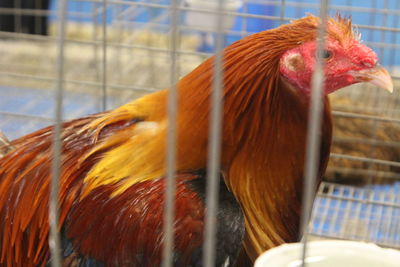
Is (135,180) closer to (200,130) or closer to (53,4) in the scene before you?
(200,130)

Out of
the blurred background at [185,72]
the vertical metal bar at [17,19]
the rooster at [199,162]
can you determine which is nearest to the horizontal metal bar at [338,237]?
the blurred background at [185,72]

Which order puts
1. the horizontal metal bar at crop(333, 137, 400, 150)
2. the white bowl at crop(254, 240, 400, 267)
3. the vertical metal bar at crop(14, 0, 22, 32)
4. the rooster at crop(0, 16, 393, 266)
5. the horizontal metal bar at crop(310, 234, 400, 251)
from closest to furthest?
the white bowl at crop(254, 240, 400, 267) → the rooster at crop(0, 16, 393, 266) → the horizontal metal bar at crop(310, 234, 400, 251) → the horizontal metal bar at crop(333, 137, 400, 150) → the vertical metal bar at crop(14, 0, 22, 32)

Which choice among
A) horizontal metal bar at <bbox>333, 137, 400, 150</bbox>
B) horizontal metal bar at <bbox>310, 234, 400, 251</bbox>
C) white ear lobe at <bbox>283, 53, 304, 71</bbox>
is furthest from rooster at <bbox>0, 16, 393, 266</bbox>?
horizontal metal bar at <bbox>333, 137, 400, 150</bbox>

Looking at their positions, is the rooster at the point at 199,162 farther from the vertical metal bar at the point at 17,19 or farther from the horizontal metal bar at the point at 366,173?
the vertical metal bar at the point at 17,19

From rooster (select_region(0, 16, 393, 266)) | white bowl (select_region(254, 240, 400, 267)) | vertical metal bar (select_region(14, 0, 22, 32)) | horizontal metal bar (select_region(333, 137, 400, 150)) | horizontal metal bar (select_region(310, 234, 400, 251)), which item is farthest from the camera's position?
vertical metal bar (select_region(14, 0, 22, 32))

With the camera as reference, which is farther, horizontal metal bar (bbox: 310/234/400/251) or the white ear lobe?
horizontal metal bar (bbox: 310/234/400/251)

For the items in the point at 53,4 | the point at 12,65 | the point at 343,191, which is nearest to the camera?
the point at 343,191

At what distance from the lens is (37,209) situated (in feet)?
4.05

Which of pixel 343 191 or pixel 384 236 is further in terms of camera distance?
pixel 343 191

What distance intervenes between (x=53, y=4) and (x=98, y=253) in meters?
2.79

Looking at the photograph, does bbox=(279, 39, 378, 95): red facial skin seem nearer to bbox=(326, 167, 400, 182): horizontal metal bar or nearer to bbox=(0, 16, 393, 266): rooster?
bbox=(0, 16, 393, 266): rooster

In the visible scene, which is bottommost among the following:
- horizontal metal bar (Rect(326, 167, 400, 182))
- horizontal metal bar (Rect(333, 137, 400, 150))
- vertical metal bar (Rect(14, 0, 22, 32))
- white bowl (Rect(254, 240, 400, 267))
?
horizontal metal bar (Rect(326, 167, 400, 182))

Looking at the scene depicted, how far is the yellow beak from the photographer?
1.21 metres

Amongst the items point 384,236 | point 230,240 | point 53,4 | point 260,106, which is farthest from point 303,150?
point 53,4
